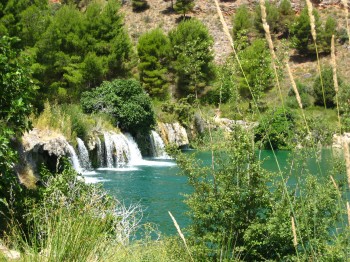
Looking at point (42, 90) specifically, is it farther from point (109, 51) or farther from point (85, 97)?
point (109, 51)

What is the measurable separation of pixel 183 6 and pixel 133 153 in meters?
26.0

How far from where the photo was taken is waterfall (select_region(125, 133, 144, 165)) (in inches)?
754

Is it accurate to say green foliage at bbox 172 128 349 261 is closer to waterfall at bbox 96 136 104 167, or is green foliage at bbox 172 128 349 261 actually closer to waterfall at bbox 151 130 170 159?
waterfall at bbox 96 136 104 167

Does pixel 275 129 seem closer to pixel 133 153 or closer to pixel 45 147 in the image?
pixel 45 147

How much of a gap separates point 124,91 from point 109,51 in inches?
261

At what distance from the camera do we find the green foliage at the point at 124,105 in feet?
66.4

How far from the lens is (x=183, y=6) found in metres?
42.7

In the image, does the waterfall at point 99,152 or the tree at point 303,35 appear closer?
the waterfall at point 99,152

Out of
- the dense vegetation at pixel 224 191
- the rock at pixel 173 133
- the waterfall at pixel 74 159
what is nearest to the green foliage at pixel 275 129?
the dense vegetation at pixel 224 191

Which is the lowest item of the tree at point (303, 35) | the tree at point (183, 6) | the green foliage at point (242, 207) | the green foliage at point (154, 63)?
the green foliage at point (242, 207)

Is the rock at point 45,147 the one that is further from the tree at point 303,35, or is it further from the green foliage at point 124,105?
the tree at point 303,35

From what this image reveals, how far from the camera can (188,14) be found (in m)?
44.6

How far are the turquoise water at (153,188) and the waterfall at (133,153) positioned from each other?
104 cm

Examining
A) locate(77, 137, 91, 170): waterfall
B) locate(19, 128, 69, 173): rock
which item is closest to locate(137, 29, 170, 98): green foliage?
Answer: locate(77, 137, 91, 170): waterfall
